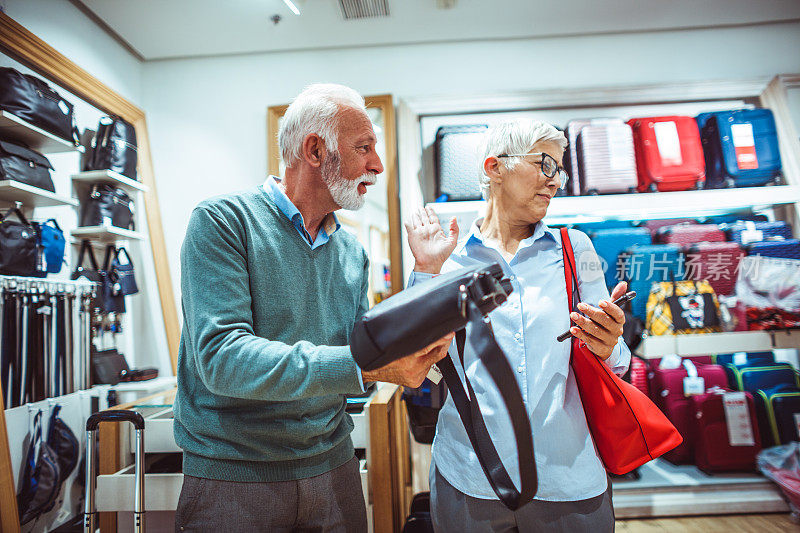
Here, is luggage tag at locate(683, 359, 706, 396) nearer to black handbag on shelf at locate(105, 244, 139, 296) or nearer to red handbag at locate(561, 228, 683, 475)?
red handbag at locate(561, 228, 683, 475)

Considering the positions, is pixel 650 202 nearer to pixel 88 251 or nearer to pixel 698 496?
pixel 698 496

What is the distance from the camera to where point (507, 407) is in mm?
826

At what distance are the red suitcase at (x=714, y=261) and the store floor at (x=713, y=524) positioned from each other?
1477mm

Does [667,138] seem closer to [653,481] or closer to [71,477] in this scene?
[653,481]

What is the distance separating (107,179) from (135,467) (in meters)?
2.12

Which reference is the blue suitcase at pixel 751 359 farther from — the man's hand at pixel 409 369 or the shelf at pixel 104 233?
the shelf at pixel 104 233

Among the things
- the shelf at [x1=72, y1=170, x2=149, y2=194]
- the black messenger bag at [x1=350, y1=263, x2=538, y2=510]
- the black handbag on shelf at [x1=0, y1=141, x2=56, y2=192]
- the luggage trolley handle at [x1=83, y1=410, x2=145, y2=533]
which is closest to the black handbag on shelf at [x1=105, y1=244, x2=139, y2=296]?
the shelf at [x1=72, y1=170, x2=149, y2=194]

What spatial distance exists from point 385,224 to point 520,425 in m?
2.47

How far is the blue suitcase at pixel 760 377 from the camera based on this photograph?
299 cm

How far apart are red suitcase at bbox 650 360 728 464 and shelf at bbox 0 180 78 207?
3.94 metres

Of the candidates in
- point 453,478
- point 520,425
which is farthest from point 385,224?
point 520,425

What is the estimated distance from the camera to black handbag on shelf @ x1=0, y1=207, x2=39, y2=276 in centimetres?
226

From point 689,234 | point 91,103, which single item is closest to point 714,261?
point 689,234

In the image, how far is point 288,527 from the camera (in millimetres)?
1135
